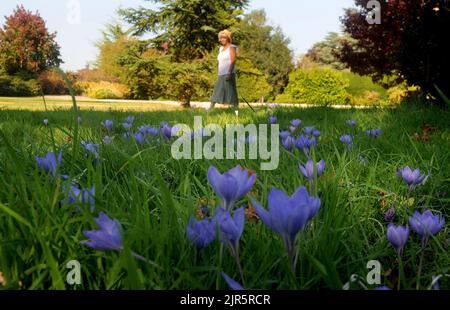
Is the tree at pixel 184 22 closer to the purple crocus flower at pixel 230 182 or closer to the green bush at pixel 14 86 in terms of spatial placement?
the green bush at pixel 14 86

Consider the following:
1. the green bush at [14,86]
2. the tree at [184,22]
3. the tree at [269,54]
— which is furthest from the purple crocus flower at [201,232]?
the tree at [269,54]

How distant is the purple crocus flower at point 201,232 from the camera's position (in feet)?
2.46

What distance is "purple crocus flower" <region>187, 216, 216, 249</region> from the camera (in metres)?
0.75

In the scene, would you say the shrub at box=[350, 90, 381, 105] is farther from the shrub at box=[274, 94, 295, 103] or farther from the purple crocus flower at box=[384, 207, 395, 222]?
the purple crocus flower at box=[384, 207, 395, 222]

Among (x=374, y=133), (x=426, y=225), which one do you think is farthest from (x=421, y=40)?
(x=426, y=225)

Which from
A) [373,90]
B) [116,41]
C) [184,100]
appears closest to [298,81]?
[373,90]

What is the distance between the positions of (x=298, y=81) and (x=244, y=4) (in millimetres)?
5020

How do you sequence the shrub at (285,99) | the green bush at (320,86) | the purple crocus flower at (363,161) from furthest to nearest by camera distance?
the shrub at (285,99)
the green bush at (320,86)
the purple crocus flower at (363,161)

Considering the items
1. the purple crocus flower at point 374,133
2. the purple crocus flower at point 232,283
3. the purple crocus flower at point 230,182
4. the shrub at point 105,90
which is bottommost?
the purple crocus flower at point 232,283

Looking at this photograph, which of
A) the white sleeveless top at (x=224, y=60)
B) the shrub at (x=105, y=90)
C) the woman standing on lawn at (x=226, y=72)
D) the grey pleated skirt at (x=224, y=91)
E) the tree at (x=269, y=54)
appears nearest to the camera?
the woman standing on lawn at (x=226, y=72)

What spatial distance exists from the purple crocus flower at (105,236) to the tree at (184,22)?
18230 mm

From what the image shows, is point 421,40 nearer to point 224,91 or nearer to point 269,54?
point 224,91

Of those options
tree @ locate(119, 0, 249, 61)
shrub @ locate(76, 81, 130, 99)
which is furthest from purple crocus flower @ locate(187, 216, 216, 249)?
shrub @ locate(76, 81, 130, 99)

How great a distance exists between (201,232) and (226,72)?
26.8 feet
